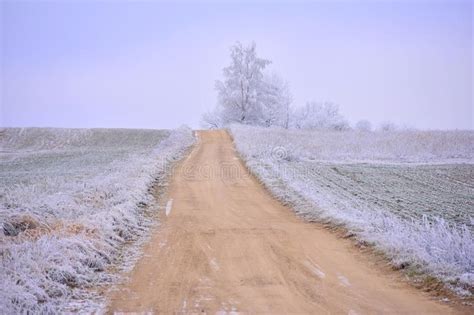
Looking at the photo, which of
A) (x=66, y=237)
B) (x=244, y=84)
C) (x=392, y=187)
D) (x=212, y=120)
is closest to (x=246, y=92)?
(x=244, y=84)

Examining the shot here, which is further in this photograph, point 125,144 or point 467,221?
point 125,144

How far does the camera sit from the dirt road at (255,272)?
6059mm

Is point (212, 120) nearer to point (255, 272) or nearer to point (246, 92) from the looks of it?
point (246, 92)

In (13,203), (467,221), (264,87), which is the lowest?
(467,221)

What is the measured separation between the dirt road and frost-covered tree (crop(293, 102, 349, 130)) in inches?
2399

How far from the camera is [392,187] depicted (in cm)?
1838

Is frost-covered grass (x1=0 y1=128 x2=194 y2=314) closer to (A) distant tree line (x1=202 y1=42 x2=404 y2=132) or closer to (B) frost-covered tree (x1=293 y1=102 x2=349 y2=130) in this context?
(A) distant tree line (x1=202 y1=42 x2=404 y2=132)

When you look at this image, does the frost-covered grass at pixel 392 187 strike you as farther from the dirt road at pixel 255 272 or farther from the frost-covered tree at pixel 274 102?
the frost-covered tree at pixel 274 102

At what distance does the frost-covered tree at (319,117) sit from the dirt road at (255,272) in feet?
200

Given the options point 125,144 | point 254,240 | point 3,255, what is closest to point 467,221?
point 254,240

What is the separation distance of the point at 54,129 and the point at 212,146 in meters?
26.4

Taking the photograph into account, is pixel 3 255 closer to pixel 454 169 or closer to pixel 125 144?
pixel 454 169

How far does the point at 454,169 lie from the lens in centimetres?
2539

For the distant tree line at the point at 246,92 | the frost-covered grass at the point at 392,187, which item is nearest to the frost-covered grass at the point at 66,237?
the frost-covered grass at the point at 392,187
